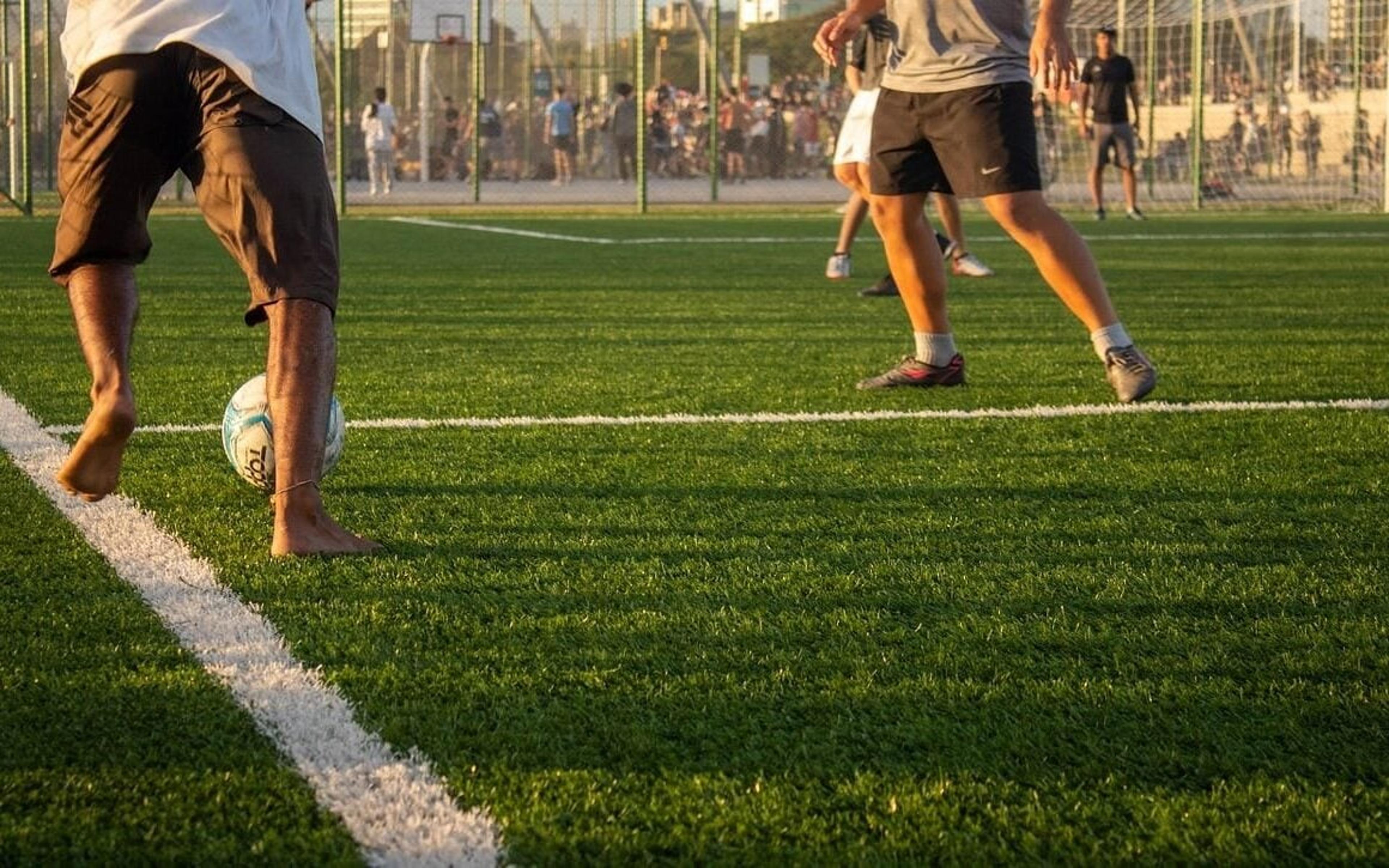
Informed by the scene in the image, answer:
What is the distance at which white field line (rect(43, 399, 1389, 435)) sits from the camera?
18.5 feet

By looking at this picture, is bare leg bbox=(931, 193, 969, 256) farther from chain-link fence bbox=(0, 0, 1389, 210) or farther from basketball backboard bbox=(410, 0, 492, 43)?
basketball backboard bbox=(410, 0, 492, 43)

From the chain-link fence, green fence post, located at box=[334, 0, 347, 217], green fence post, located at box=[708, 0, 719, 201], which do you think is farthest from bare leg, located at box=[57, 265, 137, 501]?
green fence post, located at box=[708, 0, 719, 201]

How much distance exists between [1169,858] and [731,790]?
0.55 m

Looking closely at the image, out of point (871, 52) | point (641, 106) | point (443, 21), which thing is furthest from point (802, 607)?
point (443, 21)

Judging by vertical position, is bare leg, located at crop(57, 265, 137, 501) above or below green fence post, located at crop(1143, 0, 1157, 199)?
below

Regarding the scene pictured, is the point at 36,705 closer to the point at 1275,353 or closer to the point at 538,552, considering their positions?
the point at 538,552

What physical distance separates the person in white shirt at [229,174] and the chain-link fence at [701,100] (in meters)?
17.2

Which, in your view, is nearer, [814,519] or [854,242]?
[814,519]

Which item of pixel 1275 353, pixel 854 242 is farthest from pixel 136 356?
pixel 854 242

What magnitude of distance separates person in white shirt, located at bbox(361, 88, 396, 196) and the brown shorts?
77.6ft

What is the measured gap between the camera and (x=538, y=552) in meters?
3.92

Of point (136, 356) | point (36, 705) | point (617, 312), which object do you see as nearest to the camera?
point (36, 705)

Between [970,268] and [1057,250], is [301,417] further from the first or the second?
[970,268]

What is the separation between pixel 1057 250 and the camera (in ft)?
19.8
